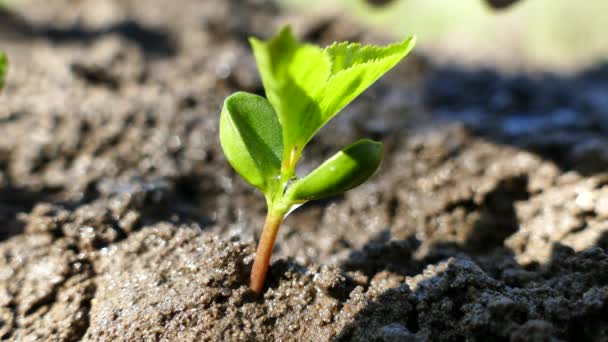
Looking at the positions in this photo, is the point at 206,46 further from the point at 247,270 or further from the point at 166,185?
the point at 247,270

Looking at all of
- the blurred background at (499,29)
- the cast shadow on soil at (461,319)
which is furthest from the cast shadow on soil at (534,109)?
the cast shadow on soil at (461,319)

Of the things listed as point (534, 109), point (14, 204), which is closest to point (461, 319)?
point (14, 204)

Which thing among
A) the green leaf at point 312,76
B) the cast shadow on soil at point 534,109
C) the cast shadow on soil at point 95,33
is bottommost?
the cast shadow on soil at point 534,109

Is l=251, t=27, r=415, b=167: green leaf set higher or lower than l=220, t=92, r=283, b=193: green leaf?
higher

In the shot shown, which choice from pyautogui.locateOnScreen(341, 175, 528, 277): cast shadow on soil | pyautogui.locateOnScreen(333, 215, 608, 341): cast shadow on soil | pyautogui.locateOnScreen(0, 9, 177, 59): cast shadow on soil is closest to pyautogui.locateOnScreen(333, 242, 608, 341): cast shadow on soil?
pyautogui.locateOnScreen(333, 215, 608, 341): cast shadow on soil

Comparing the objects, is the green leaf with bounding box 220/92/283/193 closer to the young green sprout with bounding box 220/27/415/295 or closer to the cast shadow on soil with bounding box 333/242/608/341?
the young green sprout with bounding box 220/27/415/295

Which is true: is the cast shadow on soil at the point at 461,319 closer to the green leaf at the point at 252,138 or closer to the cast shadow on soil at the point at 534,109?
the green leaf at the point at 252,138
